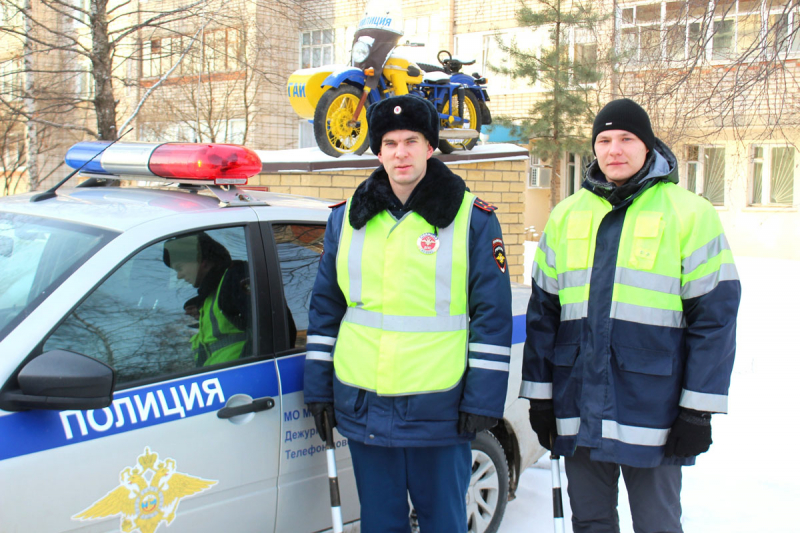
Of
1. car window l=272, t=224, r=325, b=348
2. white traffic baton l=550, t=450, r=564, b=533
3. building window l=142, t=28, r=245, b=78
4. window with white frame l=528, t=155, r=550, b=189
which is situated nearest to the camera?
white traffic baton l=550, t=450, r=564, b=533

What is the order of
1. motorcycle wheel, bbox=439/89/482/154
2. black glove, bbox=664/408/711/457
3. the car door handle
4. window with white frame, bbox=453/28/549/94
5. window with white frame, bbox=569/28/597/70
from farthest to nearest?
window with white frame, bbox=453/28/549/94, window with white frame, bbox=569/28/597/70, motorcycle wheel, bbox=439/89/482/154, the car door handle, black glove, bbox=664/408/711/457

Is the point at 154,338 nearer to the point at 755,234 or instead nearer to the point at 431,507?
the point at 431,507

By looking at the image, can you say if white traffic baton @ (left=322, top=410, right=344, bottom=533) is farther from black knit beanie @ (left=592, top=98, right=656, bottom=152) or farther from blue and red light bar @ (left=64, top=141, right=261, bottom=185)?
black knit beanie @ (left=592, top=98, right=656, bottom=152)

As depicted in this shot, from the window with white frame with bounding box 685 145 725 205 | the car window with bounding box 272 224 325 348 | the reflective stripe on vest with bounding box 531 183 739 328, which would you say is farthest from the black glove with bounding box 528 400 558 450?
the window with white frame with bounding box 685 145 725 205

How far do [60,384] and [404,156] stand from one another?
4.27 ft

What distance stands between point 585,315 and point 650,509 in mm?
684

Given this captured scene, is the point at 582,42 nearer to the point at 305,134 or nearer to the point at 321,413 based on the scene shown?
the point at 305,134

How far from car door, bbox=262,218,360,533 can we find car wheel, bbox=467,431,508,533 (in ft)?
1.95

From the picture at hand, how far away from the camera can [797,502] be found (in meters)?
3.97

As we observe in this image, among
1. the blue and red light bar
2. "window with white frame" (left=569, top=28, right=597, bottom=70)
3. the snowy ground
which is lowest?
the snowy ground

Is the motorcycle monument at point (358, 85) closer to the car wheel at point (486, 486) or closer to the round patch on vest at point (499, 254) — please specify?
the car wheel at point (486, 486)

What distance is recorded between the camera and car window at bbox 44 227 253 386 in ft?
6.98

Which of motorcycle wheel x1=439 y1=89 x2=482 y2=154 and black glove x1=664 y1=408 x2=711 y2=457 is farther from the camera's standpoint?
motorcycle wheel x1=439 y1=89 x2=482 y2=154

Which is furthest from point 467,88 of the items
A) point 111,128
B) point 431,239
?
point 431,239
